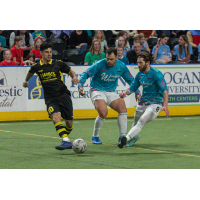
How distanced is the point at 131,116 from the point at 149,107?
5828 millimetres

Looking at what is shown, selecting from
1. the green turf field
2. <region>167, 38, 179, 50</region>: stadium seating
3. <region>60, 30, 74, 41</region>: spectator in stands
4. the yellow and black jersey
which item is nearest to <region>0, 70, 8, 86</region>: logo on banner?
the green turf field

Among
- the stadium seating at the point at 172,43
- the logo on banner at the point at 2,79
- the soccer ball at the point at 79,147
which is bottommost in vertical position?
the soccer ball at the point at 79,147

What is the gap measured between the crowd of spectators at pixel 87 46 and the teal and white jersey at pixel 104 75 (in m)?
4.28

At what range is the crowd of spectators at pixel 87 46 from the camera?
1345 cm

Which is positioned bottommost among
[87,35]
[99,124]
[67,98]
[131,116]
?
[131,116]

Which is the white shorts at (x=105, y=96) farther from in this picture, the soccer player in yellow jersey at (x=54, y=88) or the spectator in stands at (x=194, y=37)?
the spectator in stands at (x=194, y=37)

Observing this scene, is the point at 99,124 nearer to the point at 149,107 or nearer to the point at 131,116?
the point at 149,107

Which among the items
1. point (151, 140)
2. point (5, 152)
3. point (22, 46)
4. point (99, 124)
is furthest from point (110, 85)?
point (22, 46)

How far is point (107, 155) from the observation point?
7480 millimetres

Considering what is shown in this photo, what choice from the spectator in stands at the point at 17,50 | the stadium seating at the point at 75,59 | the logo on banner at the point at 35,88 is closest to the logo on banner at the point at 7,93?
the logo on banner at the point at 35,88

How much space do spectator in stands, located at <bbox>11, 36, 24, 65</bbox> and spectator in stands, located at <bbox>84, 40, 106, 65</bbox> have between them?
225 centimetres

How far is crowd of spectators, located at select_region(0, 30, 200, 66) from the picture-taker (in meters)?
13.5

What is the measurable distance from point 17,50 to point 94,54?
104 inches

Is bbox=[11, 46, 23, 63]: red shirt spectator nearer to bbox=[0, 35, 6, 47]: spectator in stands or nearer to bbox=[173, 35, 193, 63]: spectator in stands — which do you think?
bbox=[0, 35, 6, 47]: spectator in stands
